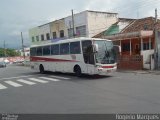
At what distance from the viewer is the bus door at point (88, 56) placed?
1741 cm

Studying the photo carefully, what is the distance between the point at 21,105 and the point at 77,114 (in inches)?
111

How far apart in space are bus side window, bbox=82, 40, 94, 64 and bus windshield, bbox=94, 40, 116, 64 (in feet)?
1.25

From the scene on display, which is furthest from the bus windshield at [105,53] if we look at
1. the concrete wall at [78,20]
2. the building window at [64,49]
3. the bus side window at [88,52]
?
the concrete wall at [78,20]

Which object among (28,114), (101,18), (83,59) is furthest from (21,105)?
(101,18)

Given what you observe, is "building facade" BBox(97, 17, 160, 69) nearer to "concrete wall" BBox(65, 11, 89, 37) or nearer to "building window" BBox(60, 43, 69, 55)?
"building window" BBox(60, 43, 69, 55)

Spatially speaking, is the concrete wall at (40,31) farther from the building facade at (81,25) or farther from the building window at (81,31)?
the building window at (81,31)

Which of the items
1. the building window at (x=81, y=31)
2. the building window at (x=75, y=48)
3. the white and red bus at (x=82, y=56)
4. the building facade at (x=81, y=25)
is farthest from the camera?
the building window at (x=81, y=31)

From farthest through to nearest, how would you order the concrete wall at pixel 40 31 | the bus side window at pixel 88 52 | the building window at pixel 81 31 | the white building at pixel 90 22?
the concrete wall at pixel 40 31 → the building window at pixel 81 31 → the white building at pixel 90 22 → the bus side window at pixel 88 52

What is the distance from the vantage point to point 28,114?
819cm

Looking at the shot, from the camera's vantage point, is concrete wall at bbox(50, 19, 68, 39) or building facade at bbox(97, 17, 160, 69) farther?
concrete wall at bbox(50, 19, 68, 39)

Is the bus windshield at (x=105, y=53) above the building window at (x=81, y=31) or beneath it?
beneath

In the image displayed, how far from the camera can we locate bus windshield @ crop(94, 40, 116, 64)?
17.4 m

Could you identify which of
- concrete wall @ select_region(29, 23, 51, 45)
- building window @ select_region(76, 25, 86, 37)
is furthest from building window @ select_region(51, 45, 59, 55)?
concrete wall @ select_region(29, 23, 51, 45)

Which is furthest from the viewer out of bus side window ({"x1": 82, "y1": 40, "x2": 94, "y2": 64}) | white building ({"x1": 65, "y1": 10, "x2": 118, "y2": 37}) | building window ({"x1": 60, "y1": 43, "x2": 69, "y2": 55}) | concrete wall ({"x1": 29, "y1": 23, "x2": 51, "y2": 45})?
concrete wall ({"x1": 29, "y1": 23, "x2": 51, "y2": 45})
